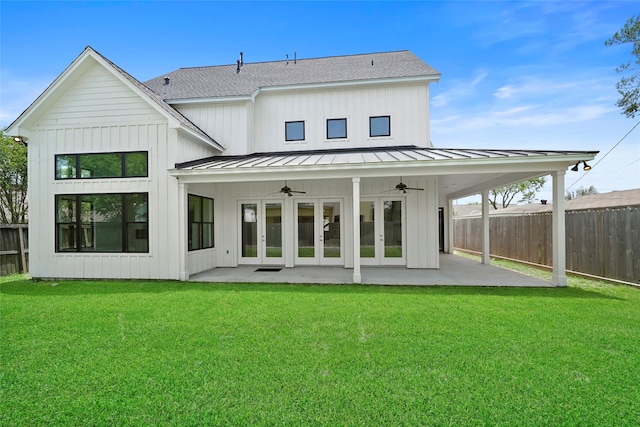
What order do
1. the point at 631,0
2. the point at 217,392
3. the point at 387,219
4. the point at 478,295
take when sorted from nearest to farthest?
the point at 217,392 < the point at 478,295 < the point at 631,0 < the point at 387,219

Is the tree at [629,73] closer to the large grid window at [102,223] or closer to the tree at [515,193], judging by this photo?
the large grid window at [102,223]

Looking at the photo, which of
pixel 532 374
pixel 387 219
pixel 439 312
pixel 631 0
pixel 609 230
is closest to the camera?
pixel 532 374

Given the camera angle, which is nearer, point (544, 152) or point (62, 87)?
point (544, 152)

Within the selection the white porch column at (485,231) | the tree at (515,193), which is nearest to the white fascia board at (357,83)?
the white porch column at (485,231)

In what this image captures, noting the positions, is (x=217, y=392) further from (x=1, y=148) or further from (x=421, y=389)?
(x=1, y=148)

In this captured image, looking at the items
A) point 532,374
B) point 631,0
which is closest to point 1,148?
point 532,374

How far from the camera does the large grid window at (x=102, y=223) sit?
328 inches

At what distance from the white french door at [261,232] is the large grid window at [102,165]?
327 cm

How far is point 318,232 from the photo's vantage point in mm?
10000

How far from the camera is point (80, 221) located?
8492 millimetres

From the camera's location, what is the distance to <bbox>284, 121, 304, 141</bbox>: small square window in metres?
10.8

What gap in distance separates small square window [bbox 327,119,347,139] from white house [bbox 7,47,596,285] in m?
0.04

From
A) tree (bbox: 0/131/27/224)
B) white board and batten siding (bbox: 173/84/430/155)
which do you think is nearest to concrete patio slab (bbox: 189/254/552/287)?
white board and batten siding (bbox: 173/84/430/155)

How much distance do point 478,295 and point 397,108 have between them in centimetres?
676
